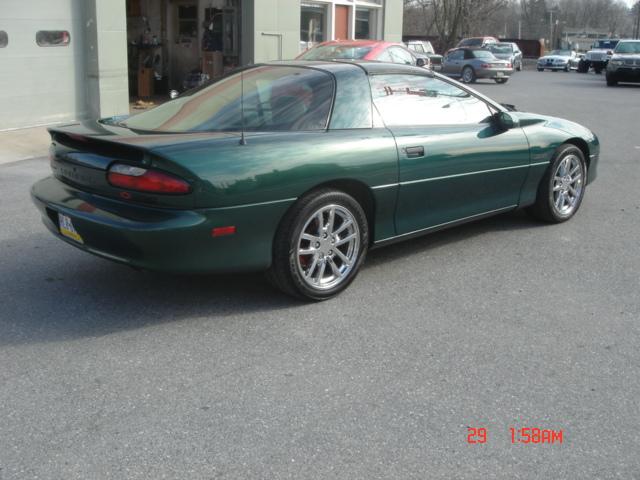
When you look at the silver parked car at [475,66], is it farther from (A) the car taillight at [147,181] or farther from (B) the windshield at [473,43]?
(A) the car taillight at [147,181]

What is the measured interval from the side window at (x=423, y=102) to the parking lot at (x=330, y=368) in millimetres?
1007

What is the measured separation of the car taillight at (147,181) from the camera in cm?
387

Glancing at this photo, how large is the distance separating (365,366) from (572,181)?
3590 mm

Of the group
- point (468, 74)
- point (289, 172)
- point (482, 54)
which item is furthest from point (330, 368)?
point (468, 74)

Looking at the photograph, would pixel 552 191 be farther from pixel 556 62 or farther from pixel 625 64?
pixel 556 62

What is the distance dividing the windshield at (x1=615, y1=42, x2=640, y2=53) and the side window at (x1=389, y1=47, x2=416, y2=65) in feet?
49.6

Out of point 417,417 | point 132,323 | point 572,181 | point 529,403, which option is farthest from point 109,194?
point 572,181

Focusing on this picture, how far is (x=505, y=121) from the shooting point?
5586mm

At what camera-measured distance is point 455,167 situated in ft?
16.9

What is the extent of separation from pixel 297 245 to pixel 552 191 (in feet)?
9.42

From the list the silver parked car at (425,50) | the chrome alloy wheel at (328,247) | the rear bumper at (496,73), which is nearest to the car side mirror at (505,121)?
the chrome alloy wheel at (328,247)

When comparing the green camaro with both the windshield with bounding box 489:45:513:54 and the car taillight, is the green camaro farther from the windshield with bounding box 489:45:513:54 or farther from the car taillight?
the windshield with bounding box 489:45:513:54

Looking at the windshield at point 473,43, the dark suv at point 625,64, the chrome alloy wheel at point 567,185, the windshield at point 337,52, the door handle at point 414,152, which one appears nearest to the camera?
the door handle at point 414,152

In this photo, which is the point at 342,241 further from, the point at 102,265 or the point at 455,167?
the point at 102,265
